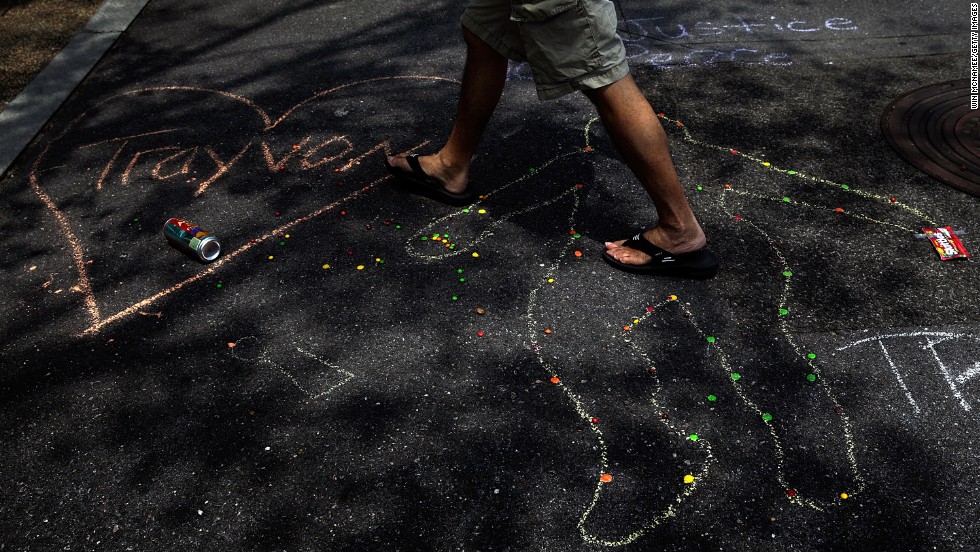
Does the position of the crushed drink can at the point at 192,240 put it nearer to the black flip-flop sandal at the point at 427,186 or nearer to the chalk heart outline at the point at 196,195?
the chalk heart outline at the point at 196,195

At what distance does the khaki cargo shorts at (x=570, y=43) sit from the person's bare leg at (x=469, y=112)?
0.34 meters

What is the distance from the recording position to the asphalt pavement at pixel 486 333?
85.8 inches

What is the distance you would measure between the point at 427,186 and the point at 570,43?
3.34 feet

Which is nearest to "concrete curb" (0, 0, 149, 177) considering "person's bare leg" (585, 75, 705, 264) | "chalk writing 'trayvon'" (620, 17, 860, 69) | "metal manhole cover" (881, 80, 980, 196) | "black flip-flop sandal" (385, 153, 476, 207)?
"black flip-flop sandal" (385, 153, 476, 207)

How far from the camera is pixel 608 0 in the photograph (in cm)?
275

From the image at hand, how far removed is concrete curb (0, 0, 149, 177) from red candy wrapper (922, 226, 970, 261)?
416 centimetres

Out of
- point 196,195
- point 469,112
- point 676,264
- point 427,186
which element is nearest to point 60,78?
point 196,195

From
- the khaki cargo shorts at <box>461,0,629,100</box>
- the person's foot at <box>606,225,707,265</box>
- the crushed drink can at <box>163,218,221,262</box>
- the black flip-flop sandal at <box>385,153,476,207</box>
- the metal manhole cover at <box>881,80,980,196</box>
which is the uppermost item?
the khaki cargo shorts at <box>461,0,629,100</box>

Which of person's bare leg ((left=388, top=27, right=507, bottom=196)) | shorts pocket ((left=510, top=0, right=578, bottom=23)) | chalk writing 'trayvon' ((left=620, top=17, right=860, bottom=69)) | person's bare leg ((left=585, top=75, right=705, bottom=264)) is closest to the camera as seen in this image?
shorts pocket ((left=510, top=0, right=578, bottom=23))

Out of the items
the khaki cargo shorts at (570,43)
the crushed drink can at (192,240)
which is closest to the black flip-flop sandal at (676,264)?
the khaki cargo shorts at (570,43)

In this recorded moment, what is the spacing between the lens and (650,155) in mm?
2725

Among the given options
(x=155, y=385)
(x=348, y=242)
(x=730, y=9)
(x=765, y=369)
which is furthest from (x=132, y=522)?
(x=730, y=9)

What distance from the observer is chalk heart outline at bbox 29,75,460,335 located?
9.67ft

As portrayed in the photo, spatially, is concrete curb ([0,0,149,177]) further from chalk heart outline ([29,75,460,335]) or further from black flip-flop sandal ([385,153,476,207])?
black flip-flop sandal ([385,153,476,207])
